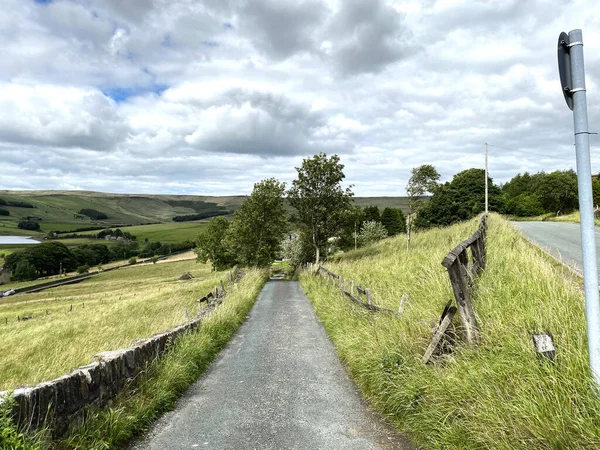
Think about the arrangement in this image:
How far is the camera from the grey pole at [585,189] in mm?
2912

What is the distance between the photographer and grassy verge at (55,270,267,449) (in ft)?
14.8

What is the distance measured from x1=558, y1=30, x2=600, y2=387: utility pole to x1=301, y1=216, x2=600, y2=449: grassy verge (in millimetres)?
437

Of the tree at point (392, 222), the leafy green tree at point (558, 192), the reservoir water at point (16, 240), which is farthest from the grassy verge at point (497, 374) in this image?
the reservoir water at point (16, 240)

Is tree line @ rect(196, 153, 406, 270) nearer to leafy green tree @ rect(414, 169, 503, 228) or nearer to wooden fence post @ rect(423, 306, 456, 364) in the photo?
leafy green tree @ rect(414, 169, 503, 228)

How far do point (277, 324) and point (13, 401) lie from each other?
9935mm

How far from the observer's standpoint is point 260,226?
4650cm

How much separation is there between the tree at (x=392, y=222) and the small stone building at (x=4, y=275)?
320 feet

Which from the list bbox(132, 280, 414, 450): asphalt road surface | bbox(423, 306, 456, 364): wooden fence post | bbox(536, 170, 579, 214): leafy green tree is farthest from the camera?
bbox(536, 170, 579, 214): leafy green tree

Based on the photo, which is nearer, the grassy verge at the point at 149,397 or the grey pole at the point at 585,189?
the grey pole at the point at 585,189

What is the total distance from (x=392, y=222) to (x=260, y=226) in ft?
154

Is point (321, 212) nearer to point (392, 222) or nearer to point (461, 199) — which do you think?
point (461, 199)

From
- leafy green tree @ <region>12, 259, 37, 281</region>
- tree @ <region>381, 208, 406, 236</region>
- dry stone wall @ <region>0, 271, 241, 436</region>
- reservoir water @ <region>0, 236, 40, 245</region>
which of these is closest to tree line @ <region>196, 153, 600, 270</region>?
tree @ <region>381, 208, 406, 236</region>

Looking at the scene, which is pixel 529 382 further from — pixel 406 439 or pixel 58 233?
pixel 58 233

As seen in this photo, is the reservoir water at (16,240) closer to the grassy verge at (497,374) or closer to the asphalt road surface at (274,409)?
the asphalt road surface at (274,409)
